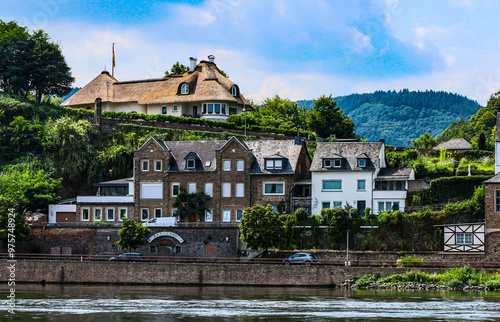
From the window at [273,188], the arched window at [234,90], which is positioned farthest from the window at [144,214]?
the arched window at [234,90]

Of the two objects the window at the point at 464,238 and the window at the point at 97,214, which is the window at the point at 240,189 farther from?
the window at the point at 464,238

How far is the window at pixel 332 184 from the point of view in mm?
80125

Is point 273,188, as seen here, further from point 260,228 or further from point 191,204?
point 260,228

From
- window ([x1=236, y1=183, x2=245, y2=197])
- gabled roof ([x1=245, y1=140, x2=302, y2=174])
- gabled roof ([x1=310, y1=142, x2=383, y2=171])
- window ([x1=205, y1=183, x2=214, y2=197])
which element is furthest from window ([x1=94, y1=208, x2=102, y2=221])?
gabled roof ([x1=310, y1=142, x2=383, y2=171])

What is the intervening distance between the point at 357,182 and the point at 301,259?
40.9 feet

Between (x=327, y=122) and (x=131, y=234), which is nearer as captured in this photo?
(x=131, y=234)

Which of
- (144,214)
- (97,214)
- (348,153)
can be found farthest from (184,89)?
(348,153)

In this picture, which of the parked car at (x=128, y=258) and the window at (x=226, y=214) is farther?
the window at (x=226, y=214)

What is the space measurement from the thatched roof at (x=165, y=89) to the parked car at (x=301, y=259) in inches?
1539

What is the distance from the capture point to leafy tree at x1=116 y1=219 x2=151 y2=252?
74250mm

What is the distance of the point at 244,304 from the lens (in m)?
56.3

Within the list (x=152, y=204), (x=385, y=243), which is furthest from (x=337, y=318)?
(x=152, y=204)

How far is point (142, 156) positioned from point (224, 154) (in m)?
8.10

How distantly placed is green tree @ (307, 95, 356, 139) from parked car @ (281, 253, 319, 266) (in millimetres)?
38848
